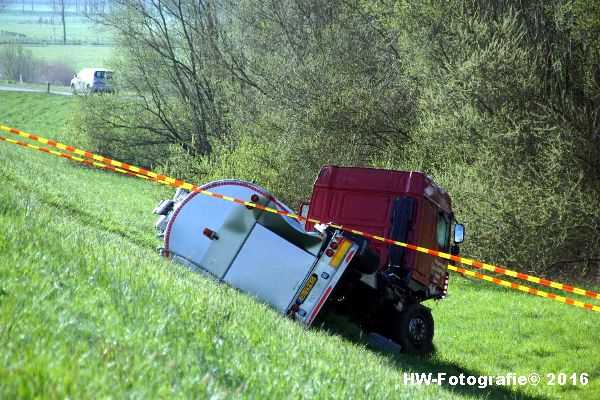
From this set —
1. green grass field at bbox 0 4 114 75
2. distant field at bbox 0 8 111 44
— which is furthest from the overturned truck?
distant field at bbox 0 8 111 44

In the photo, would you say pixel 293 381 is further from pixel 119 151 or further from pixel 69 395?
pixel 119 151

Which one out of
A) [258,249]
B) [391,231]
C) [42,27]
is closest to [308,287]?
[258,249]

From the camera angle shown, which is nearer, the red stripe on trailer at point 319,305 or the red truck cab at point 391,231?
the red stripe on trailer at point 319,305

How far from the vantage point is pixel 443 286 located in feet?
47.6

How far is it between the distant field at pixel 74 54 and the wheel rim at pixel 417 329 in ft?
324

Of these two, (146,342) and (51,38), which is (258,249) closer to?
(146,342)

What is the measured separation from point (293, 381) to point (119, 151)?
4094 centimetres

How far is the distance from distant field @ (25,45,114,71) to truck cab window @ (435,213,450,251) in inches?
3804

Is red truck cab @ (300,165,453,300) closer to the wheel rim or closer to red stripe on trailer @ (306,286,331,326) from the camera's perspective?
the wheel rim

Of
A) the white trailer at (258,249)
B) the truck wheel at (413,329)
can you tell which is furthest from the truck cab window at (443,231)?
the white trailer at (258,249)

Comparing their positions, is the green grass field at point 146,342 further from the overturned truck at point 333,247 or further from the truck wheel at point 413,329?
the overturned truck at point 333,247

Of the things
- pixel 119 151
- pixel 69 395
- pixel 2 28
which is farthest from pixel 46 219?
pixel 2 28

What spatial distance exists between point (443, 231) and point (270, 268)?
4642mm

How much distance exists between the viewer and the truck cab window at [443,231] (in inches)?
547
